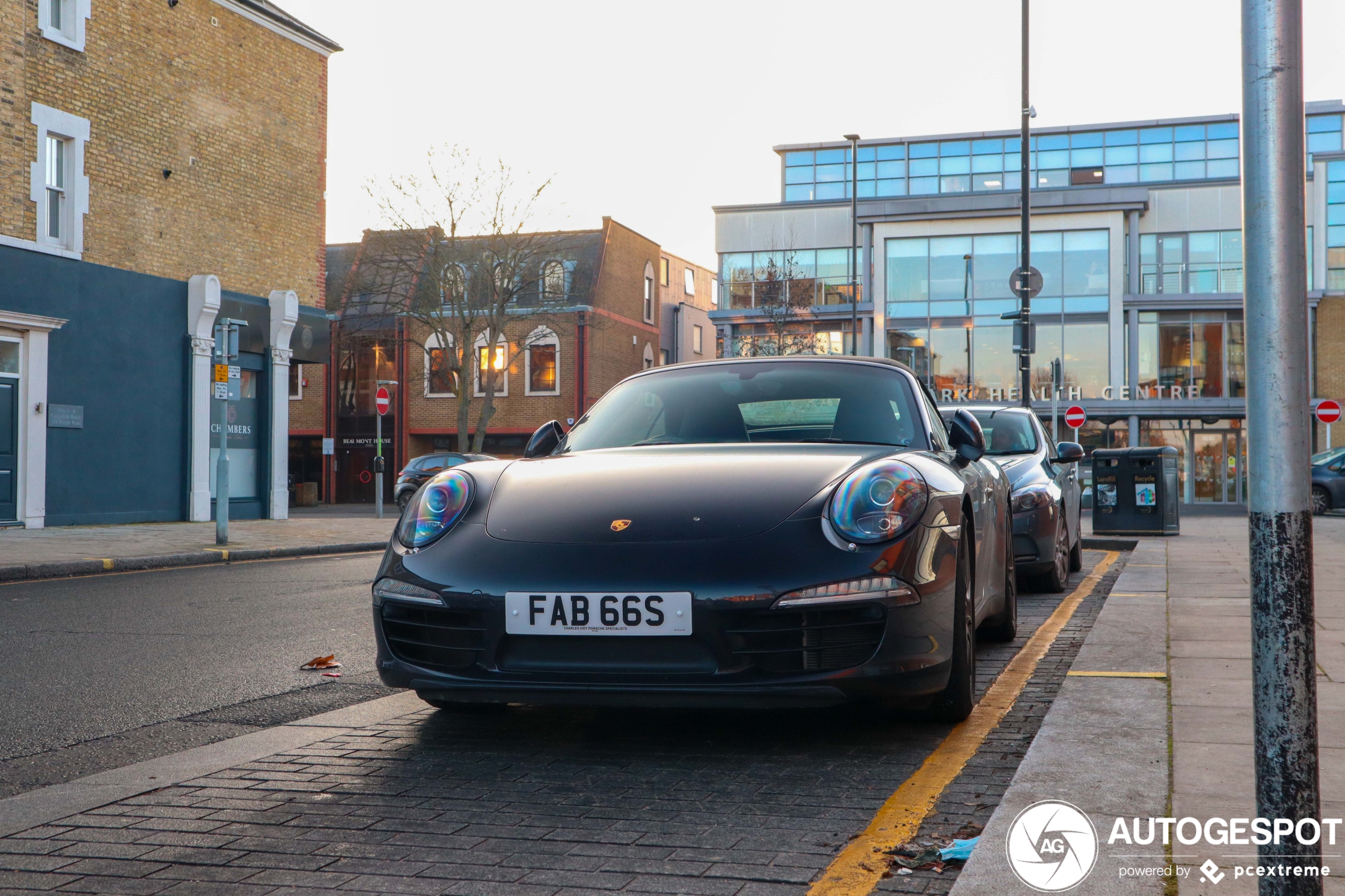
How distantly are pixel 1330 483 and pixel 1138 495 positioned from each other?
44.8 ft

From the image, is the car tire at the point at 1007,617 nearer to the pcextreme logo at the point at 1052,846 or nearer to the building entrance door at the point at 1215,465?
the pcextreme logo at the point at 1052,846

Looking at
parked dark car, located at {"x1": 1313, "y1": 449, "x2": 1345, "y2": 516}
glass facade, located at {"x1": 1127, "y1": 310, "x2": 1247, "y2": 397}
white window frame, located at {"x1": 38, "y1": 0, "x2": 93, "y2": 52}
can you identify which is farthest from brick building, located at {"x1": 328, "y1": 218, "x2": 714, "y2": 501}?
white window frame, located at {"x1": 38, "y1": 0, "x2": 93, "y2": 52}

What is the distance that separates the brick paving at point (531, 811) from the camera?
2.86 metres

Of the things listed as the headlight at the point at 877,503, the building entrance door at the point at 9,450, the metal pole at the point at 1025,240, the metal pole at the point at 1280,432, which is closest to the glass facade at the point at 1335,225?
the metal pole at the point at 1025,240

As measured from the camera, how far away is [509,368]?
149 ft

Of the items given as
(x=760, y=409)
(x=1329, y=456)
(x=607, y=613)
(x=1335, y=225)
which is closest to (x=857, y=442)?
(x=760, y=409)

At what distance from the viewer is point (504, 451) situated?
47000 millimetres

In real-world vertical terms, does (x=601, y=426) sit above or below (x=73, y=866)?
above

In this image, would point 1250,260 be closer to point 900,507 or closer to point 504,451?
point 900,507

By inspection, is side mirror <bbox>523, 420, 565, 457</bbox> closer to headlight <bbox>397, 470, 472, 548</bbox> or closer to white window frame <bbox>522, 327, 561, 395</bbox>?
headlight <bbox>397, 470, 472, 548</bbox>

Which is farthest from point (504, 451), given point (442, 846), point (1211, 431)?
point (442, 846)

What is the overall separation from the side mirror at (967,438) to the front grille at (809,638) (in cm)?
159

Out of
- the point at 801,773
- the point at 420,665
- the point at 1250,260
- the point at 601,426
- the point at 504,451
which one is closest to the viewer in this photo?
the point at 1250,260

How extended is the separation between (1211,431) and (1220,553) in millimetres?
30233
